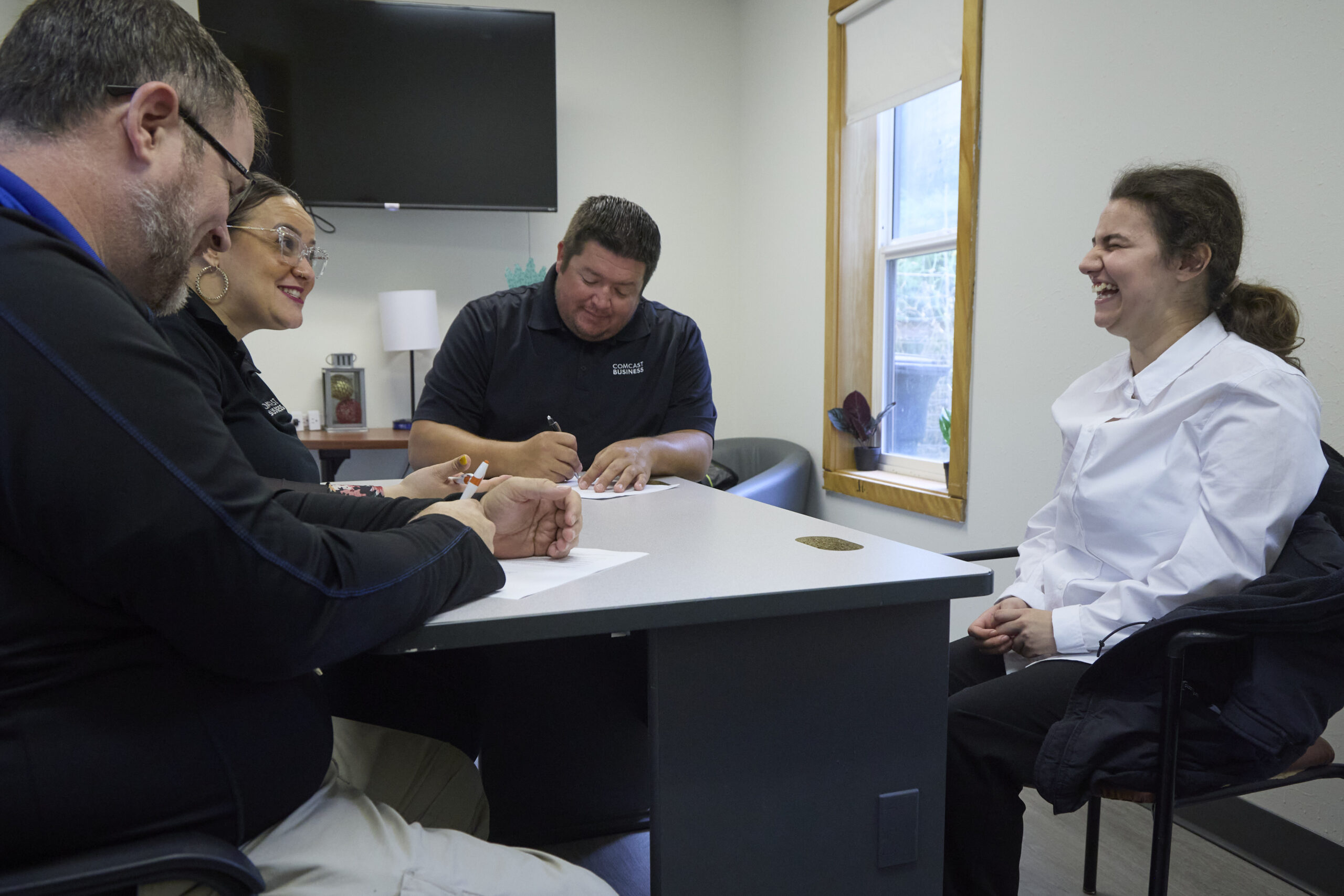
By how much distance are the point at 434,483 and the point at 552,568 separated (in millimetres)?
693

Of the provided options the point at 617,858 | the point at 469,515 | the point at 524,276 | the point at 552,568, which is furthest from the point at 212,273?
the point at 524,276

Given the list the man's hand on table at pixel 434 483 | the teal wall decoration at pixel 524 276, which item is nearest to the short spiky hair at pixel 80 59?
the man's hand on table at pixel 434 483

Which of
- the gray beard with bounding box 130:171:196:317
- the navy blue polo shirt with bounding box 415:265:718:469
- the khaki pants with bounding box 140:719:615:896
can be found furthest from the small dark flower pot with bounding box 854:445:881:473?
the gray beard with bounding box 130:171:196:317

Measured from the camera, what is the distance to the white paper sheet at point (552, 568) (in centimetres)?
112

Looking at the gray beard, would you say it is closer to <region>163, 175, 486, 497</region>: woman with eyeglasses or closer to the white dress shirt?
<region>163, 175, 486, 497</region>: woman with eyeglasses

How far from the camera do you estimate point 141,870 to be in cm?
70

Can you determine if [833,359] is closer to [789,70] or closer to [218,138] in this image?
[789,70]

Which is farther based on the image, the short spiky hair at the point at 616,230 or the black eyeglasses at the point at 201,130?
the short spiky hair at the point at 616,230

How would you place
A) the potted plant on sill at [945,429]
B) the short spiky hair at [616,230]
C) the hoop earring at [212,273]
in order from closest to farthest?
the hoop earring at [212,273]
the short spiky hair at [616,230]
the potted plant on sill at [945,429]

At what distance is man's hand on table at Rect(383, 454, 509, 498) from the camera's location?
6.06 ft

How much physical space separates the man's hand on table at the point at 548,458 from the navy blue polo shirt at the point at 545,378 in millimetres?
381

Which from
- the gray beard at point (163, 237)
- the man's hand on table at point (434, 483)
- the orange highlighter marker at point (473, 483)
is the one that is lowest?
the man's hand on table at point (434, 483)

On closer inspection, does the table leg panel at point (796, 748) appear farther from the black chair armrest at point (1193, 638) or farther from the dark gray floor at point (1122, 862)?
the dark gray floor at point (1122, 862)

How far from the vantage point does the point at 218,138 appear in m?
0.93
